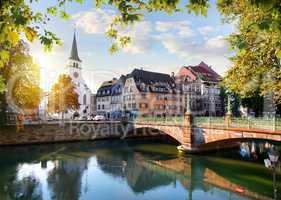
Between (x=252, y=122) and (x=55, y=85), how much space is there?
31.2 m

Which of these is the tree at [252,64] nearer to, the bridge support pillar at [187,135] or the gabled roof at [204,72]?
the bridge support pillar at [187,135]

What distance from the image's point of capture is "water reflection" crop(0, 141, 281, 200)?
12912 mm

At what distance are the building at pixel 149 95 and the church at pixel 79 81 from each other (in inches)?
587

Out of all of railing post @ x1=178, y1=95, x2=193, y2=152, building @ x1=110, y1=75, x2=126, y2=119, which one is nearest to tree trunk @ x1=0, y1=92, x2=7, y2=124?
railing post @ x1=178, y1=95, x2=193, y2=152

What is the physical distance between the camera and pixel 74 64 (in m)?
68.7

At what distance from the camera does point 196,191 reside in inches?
536

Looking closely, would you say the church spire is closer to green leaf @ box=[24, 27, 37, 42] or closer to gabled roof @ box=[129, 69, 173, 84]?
gabled roof @ box=[129, 69, 173, 84]

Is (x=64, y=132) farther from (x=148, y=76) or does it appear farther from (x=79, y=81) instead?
(x=79, y=81)

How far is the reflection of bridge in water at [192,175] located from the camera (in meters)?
13.6

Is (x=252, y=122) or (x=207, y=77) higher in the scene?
(x=207, y=77)

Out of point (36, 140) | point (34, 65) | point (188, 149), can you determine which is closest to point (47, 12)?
point (188, 149)

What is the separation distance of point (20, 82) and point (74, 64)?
147 ft

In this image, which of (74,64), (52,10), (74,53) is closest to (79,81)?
(74,64)

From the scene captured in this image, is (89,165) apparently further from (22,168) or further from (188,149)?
(188,149)
